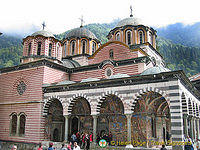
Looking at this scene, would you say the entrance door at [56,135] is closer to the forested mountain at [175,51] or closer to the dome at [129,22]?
the dome at [129,22]

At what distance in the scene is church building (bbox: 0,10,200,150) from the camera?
42.6ft

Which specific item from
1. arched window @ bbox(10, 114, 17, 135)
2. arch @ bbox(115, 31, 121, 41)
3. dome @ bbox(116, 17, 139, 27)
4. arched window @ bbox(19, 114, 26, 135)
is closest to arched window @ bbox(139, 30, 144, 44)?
dome @ bbox(116, 17, 139, 27)

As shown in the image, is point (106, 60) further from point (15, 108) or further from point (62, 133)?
point (15, 108)

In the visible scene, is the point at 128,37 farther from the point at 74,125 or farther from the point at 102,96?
the point at 74,125

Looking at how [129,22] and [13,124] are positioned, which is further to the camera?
[129,22]

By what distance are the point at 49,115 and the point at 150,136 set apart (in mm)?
8252

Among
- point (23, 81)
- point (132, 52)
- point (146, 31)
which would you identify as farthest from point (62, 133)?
point (146, 31)

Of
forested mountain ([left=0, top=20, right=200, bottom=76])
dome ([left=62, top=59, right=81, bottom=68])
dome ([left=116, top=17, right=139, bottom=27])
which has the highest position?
forested mountain ([left=0, top=20, right=200, bottom=76])

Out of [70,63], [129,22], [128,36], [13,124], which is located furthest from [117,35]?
[13,124]

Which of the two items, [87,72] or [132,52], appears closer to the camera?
[132,52]

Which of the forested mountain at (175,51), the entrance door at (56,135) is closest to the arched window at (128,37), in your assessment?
the entrance door at (56,135)

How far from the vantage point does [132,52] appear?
17.7 meters

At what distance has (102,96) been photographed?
46.4 feet

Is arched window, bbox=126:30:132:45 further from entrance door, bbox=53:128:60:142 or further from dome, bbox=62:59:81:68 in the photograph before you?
entrance door, bbox=53:128:60:142
